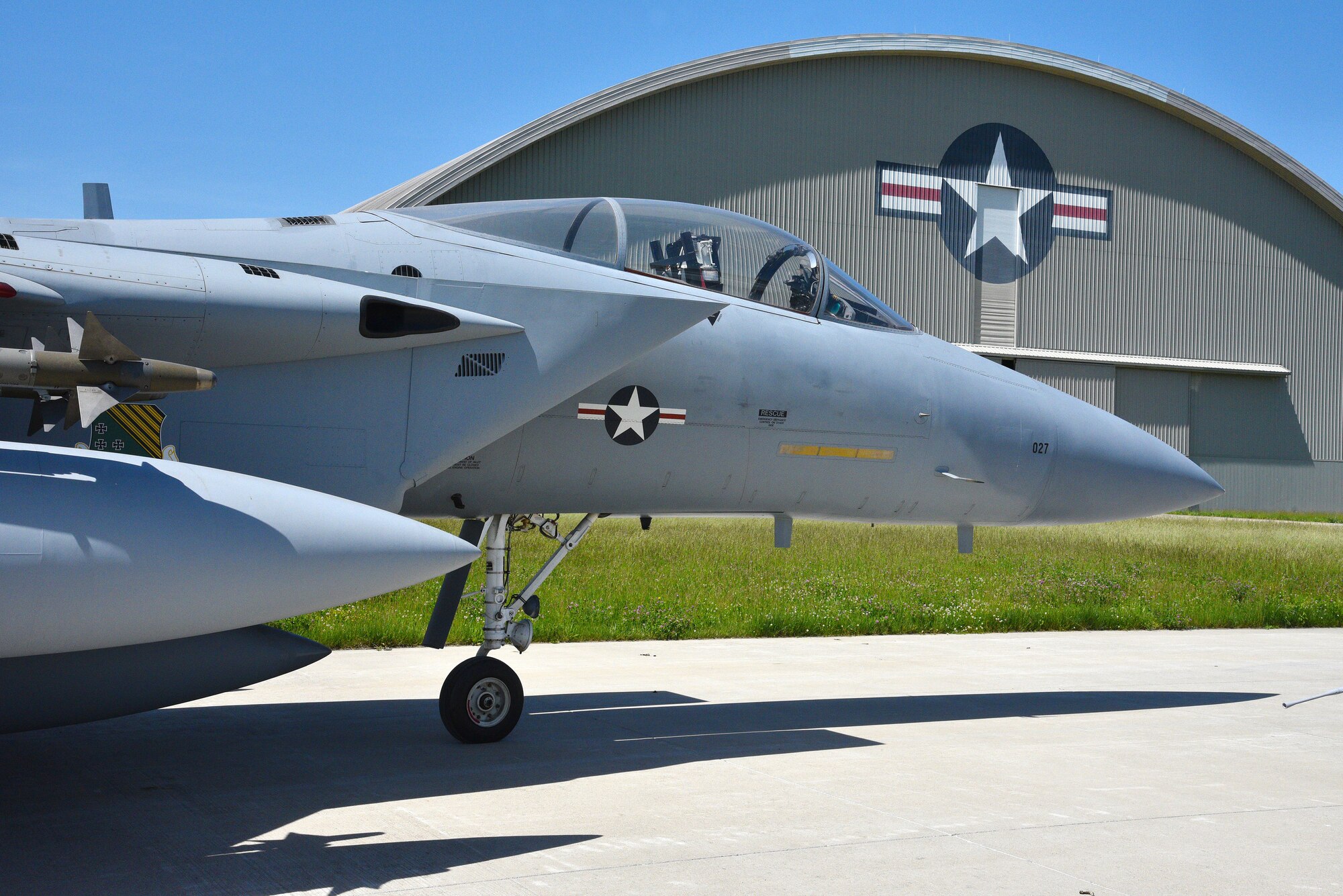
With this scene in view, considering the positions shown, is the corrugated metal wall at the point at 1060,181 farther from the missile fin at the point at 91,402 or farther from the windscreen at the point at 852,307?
the missile fin at the point at 91,402

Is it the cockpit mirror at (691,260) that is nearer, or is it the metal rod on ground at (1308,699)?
the cockpit mirror at (691,260)

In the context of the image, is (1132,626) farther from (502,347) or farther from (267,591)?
(267,591)

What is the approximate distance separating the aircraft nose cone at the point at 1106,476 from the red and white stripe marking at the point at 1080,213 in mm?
26749

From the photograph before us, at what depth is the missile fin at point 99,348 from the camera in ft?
14.2

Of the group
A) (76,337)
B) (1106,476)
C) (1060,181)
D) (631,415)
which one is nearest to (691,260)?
(631,415)

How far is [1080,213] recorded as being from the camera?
3384 cm

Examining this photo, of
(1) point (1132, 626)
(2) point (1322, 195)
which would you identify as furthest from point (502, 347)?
(2) point (1322, 195)

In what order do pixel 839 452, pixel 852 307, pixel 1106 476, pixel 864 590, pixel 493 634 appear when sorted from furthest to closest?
1. pixel 864 590
2. pixel 1106 476
3. pixel 852 307
4. pixel 839 452
5. pixel 493 634

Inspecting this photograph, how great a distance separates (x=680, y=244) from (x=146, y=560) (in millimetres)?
3983

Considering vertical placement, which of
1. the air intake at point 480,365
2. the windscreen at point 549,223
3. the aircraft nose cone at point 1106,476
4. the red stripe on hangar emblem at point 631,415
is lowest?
the aircraft nose cone at point 1106,476

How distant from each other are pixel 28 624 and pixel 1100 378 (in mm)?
33837

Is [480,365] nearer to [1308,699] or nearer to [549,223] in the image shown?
[549,223]

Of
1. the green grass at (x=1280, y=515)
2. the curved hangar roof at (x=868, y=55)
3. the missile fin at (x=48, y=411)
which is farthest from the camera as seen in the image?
the green grass at (x=1280, y=515)

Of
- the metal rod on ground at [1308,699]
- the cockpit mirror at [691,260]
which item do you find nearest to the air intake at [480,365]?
the cockpit mirror at [691,260]
